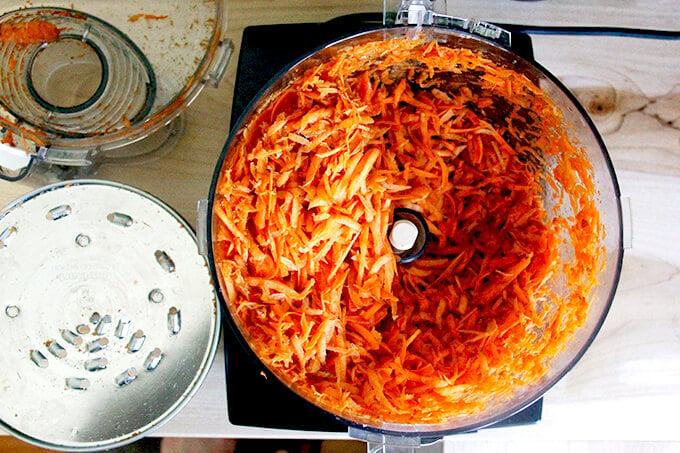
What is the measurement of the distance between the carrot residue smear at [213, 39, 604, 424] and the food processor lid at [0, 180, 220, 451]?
90 millimetres

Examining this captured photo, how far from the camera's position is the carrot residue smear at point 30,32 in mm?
643

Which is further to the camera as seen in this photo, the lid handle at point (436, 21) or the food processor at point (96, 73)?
the food processor at point (96, 73)

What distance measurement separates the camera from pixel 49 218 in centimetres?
61

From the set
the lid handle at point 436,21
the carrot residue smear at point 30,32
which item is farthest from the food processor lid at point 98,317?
the lid handle at point 436,21

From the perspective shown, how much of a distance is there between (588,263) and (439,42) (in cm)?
25

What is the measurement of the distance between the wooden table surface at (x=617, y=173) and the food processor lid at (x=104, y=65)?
0.07 metres

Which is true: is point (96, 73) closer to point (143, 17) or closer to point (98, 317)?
point (143, 17)

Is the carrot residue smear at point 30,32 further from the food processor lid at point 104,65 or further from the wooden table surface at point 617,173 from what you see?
the wooden table surface at point 617,173

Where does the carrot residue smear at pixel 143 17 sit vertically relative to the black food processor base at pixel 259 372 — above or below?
above

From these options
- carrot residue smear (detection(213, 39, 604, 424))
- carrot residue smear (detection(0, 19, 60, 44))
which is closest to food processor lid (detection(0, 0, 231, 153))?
A: carrot residue smear (detection(0, 19, 60, 44))

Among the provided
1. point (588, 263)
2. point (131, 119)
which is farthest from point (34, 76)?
point (588, 263)

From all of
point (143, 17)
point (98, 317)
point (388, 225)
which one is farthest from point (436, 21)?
point (98, 317)

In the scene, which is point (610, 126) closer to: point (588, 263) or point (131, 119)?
point (588, 263)

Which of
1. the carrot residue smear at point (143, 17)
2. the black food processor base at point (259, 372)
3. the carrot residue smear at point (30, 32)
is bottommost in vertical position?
the black food processor base at point (259, 372)
